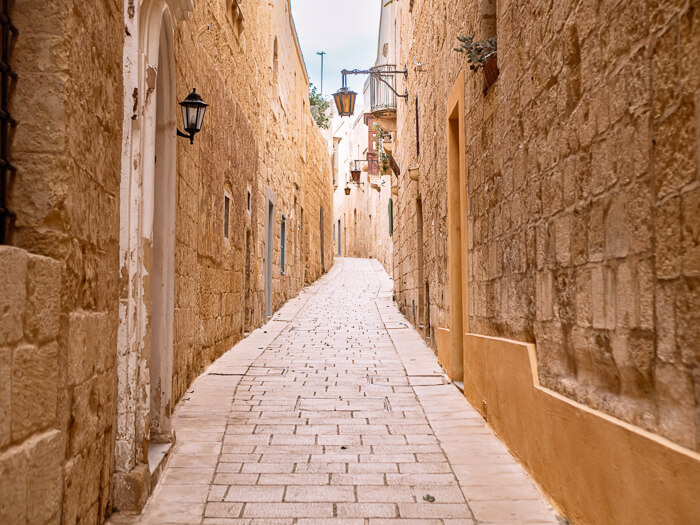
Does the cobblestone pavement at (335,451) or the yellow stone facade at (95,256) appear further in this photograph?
the cobblestone pavement at (335,451)

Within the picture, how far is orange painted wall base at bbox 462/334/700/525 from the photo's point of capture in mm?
2162

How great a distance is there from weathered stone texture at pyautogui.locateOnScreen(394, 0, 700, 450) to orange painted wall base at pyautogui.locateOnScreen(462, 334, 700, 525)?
0.31 ft

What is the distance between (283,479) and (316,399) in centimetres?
208

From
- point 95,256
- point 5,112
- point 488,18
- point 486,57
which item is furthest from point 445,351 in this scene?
point 5,112

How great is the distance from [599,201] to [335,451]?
267 cm

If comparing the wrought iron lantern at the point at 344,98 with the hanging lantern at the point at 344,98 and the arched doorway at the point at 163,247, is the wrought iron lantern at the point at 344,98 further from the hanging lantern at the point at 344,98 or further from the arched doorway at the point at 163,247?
the arched doorway at the point at 163,247

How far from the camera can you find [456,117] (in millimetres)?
7094

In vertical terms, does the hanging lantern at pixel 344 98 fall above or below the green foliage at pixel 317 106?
below

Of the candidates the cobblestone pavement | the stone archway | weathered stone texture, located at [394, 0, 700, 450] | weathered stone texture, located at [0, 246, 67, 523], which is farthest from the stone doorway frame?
weathered stone texture, located at [0, 246, 67, 523]

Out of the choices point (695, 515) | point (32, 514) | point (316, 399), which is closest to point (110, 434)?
point (32, 514)

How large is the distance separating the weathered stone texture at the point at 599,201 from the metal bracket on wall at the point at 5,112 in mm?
2299

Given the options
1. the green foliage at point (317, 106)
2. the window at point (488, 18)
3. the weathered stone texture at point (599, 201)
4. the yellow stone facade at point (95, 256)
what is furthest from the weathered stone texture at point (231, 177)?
the green foliage at point (317, 106)

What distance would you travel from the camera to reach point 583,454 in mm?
3004

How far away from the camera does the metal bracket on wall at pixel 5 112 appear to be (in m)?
2.26
